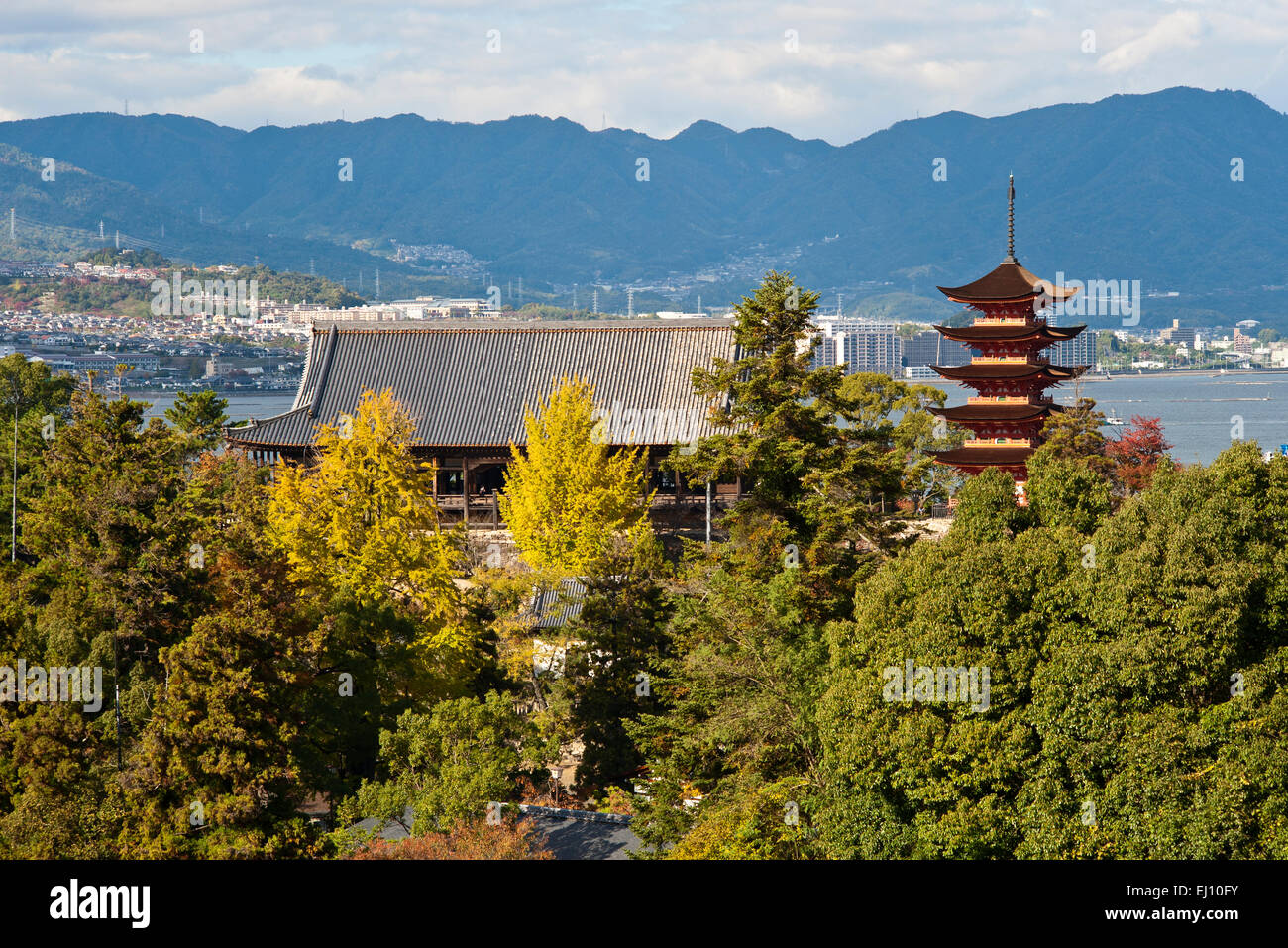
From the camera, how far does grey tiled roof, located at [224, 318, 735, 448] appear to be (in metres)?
41.0

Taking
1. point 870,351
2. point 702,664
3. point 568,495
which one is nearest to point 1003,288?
point 568,495

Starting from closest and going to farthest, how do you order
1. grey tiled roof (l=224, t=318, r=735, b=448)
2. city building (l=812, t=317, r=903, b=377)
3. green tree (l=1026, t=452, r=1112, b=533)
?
green tree (l=1026, t=452, r=1112, b=533) → grey tiled roof (l=224, t=318, r=735, b=448) → city building (l=812, t=317, r=903, b=377)

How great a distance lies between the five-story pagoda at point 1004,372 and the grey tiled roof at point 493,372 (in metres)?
7.38

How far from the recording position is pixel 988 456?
37938 mm

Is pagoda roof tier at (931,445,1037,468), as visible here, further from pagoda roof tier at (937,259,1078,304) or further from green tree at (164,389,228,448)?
green tree at (164,389,228,448)

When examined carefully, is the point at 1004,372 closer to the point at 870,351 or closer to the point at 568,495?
the point at 568,495

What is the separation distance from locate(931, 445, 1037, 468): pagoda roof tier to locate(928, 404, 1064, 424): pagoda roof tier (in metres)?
0.85

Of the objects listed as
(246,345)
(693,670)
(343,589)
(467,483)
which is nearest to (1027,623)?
(693,670)

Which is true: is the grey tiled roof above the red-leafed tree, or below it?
above

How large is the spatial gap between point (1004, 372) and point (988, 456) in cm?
239

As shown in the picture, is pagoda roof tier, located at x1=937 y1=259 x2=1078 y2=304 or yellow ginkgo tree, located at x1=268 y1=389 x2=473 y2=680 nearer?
yellow ginkgo tree, located at x1=268 y1=389 x2=473 y2=680

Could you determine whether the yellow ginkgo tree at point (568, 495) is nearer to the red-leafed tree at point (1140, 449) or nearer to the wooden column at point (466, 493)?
the wooden column at point (466, 493)

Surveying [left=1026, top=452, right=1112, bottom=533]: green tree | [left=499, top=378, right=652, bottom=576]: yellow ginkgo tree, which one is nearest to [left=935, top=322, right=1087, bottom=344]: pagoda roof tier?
[left=499, top=378, right=652, bottom=576]: yellow ginkgo tree
